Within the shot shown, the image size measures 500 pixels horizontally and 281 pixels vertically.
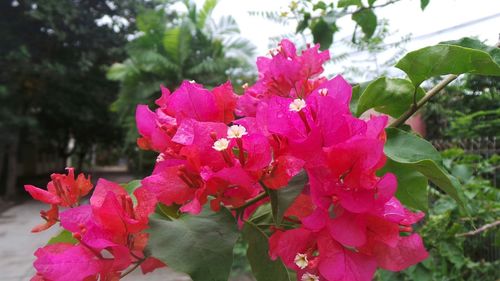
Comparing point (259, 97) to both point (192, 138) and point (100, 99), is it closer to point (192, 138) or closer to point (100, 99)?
point (192, 138)

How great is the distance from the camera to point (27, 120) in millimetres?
6711

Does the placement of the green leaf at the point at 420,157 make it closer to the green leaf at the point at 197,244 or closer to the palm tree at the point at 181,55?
the green leaf at the point at 197,244

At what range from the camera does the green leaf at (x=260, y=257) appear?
0.33m

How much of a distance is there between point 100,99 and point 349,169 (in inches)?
324

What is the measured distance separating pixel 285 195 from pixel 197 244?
6cm

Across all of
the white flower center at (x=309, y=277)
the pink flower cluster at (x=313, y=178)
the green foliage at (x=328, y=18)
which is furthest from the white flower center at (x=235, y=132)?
the green foliage at (x=328, y=18)

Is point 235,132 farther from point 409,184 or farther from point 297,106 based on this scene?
point 409,184

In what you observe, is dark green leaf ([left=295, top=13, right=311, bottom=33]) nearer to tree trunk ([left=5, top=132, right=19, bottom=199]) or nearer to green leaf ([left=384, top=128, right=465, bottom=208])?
green leaf ([left=384, top=128, right=465, bottom=208])

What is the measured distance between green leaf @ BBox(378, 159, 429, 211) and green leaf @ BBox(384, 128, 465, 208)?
17 mm

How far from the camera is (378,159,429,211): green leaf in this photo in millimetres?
376

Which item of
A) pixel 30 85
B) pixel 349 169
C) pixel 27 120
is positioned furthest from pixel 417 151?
pixel 30 85

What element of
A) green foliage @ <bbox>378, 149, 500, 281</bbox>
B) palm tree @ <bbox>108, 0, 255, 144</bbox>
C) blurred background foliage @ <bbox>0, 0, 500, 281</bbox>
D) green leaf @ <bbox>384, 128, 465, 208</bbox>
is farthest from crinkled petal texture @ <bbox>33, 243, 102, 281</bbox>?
palm tree @ <bbox>108, 0, 255, 144</bbox>

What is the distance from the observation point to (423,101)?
39 centimetres

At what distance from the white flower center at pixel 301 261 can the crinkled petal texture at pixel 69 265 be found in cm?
13
